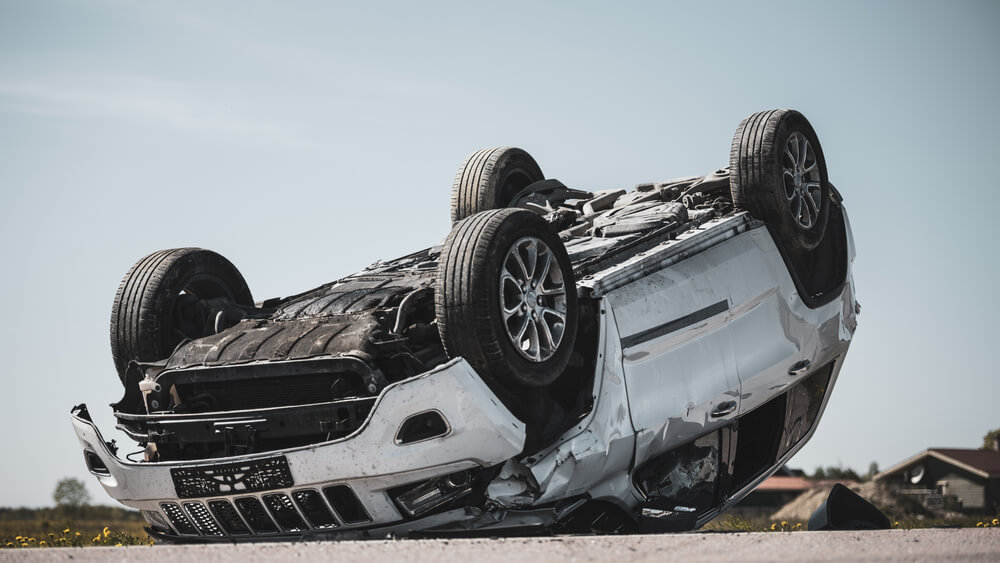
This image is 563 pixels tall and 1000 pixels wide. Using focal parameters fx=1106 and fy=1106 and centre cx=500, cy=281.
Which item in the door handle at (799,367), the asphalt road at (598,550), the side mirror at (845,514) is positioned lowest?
the side mirror at (845,514)

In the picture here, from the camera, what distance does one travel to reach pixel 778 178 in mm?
7379

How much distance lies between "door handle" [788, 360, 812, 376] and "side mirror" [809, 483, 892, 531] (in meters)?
0.89

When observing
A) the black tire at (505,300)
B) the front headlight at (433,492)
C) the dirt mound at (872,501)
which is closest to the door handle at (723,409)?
the black tire at (505,300)

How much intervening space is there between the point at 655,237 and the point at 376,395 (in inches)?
85.6

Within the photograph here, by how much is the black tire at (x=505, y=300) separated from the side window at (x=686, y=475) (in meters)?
1.10

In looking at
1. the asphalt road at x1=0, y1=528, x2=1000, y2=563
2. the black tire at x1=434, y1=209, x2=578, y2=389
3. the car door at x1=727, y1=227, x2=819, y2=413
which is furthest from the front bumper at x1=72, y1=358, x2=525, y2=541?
the car door at x1=727, y1=227, x2=819, y2=413

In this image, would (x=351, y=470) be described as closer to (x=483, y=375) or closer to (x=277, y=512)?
(x=277, y=512)

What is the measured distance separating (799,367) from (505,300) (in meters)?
2.71

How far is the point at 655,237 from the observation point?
674 centimetres

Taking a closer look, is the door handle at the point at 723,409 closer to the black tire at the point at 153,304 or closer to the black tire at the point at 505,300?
the black tire at the point at 505,300

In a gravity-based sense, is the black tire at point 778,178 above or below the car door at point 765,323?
above

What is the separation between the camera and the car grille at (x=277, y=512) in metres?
5.59

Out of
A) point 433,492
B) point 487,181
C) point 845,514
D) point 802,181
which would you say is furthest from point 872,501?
point 433,492

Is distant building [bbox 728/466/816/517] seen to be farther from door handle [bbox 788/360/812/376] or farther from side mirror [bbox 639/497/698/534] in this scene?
side mirror [bbox 639/497/698/534]
